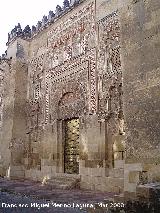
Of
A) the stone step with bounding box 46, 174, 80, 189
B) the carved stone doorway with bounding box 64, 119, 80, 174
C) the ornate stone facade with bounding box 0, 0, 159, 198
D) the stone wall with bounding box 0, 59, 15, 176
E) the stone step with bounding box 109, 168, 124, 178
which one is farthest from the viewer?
the stone wall with bounding box 0, 59, 15, 176

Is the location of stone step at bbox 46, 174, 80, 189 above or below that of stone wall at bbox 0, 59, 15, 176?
below

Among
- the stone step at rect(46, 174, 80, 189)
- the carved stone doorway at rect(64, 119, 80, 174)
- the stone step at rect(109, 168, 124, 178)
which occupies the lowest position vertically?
the stone step at rect(46, 174, 80, 189)

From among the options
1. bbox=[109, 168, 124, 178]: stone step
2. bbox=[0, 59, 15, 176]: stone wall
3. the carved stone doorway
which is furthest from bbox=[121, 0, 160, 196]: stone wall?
bbox=[0, 59, 15, 176]: stone wall

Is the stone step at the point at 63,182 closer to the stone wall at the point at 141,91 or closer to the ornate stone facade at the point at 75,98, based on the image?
the ornate stone facade at the point at 75,98

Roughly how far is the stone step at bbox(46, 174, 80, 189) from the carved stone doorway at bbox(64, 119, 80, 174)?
277mm

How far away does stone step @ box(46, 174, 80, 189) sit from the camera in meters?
7.16

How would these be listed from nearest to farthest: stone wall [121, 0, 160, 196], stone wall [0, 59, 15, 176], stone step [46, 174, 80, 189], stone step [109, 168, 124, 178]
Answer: stone wall [121, 0, 160, 196] → stone step [109, 168, 124, 178] → stone step [46, 174, 80, 189] → stone wall [0, 59, 15, 176]

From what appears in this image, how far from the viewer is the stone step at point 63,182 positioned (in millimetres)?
7164

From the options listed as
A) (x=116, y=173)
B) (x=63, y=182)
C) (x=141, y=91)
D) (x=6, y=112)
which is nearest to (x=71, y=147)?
(x=63, y=182)

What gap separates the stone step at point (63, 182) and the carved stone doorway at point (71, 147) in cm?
28

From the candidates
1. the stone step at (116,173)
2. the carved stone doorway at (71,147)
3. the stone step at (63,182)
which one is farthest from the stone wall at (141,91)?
the carved stone doorway at (71,147)

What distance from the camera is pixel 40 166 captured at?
927 centimetres

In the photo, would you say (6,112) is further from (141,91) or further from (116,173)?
(141,91)

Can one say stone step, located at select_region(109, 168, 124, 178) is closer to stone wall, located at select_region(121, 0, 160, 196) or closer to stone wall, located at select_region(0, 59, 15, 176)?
stone wall, located at select_region(121, 0, 160, 196)
